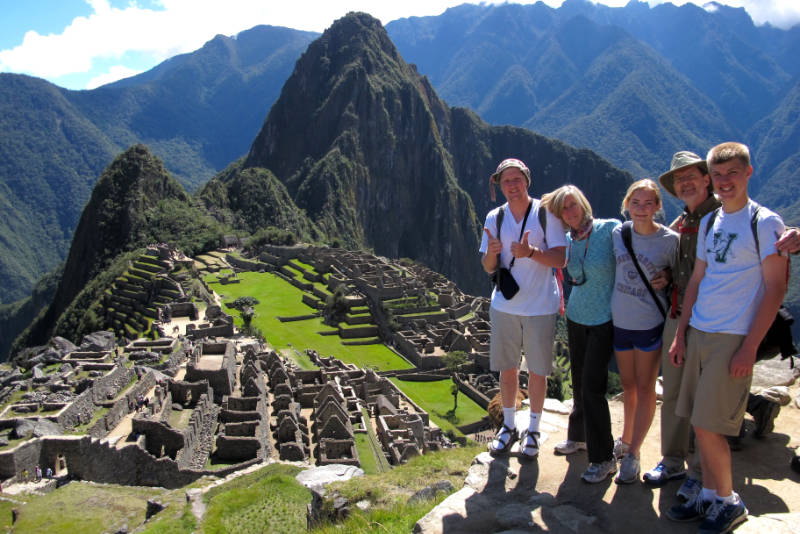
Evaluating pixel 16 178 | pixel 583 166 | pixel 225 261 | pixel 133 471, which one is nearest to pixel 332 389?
pixel 133 471

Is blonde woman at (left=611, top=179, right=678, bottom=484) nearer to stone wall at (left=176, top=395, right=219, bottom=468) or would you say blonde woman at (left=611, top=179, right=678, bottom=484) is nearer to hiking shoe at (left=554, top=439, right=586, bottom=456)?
hiking shoe at (left=554, top=439, right=586, bottom=456)

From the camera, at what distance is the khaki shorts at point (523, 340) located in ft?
21.2

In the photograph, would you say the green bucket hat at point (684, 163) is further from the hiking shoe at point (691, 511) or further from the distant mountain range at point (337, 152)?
the distant mountain range at point (337, 152)

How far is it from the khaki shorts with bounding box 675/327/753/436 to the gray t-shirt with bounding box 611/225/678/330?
65cm

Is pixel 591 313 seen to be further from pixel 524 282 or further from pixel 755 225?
pixel 755 225

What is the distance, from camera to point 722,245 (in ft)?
16.7

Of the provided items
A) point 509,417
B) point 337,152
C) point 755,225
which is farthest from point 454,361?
point 337,152

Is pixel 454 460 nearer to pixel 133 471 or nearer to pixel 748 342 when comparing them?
pixel 748 342

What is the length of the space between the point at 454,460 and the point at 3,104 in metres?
189

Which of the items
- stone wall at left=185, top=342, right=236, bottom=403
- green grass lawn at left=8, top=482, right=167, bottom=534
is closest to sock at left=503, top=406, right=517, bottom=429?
green grass lawn at left=8, top=482, right=167, bottom=534

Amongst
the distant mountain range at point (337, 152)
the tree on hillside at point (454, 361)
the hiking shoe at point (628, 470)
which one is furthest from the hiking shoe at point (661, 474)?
the distant mountain range at point (337, 152)

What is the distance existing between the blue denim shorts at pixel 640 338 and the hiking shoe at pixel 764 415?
1.70 m

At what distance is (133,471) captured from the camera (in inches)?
653

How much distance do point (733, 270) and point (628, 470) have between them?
7.25ft
